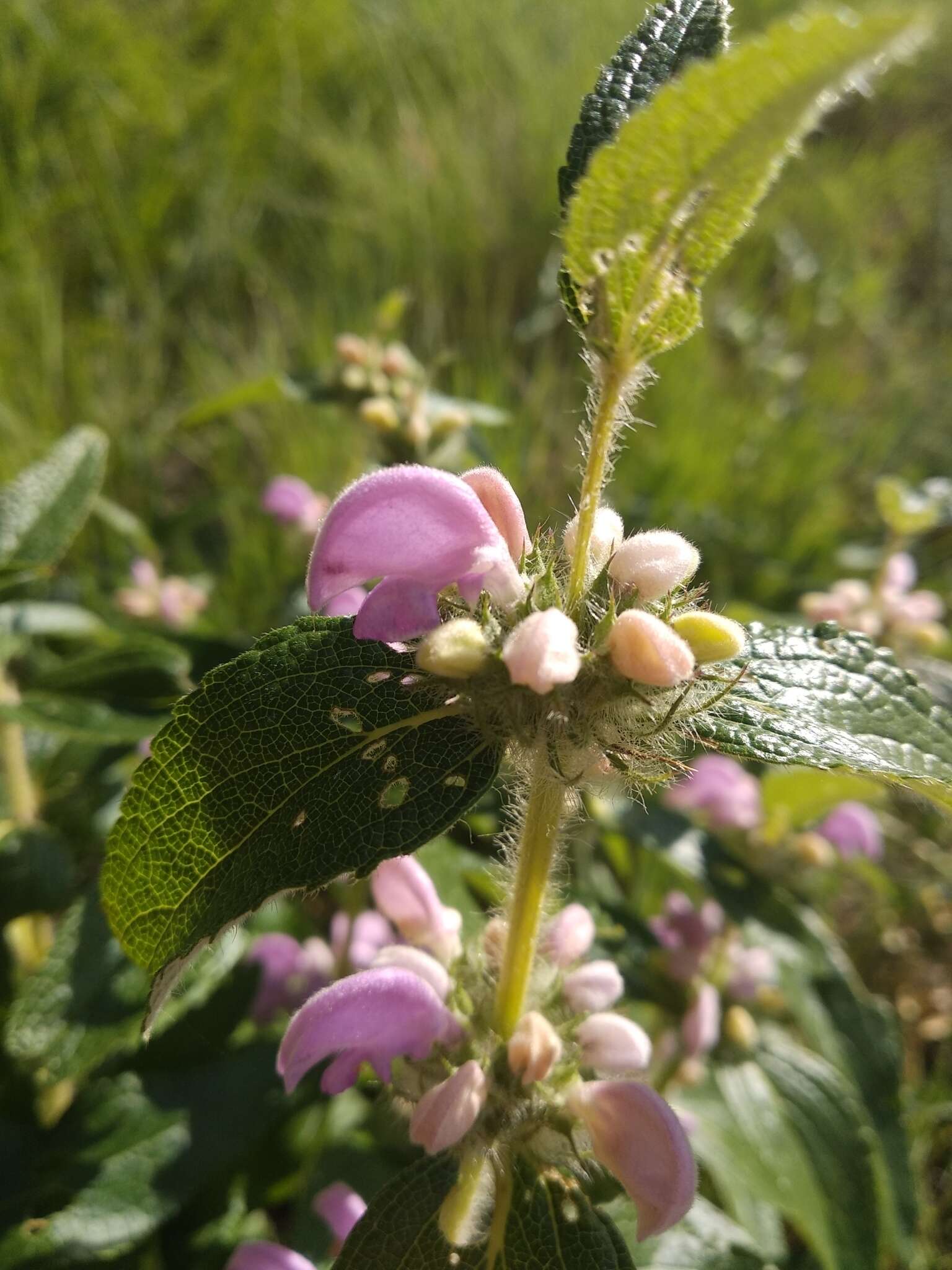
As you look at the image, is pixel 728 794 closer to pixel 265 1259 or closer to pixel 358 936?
pixel 358 936

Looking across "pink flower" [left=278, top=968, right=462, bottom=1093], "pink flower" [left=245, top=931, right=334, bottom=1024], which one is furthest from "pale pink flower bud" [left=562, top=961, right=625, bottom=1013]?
"pink flower" [left=245, top=931, right=334, bottom=1024]

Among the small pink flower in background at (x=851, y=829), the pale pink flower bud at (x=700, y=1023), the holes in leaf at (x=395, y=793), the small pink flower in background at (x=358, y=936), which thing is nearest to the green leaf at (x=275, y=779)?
the holes in leaf at (x=395, y=793)

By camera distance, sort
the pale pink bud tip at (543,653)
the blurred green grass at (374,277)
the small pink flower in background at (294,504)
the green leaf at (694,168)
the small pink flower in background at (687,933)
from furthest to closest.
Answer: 1. the blurred green grass at (374,277)
2. the small pink flower in background at (294,504)
3. the small pink flower in background at (687,933)
4. the pale pink bud tip at (543,653)
5. the green leaf at (694,168)

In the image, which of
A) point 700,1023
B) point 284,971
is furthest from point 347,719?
point 700,1023

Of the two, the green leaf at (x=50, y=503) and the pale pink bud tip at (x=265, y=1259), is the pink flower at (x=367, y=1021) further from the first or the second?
the green leaf at (x=50, y=503)

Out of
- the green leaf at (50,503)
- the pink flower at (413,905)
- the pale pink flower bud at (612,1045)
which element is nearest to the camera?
the pale pink flower bud at (612,1045)

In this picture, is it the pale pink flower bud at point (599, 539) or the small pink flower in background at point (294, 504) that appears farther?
the small pink flower in background at point (294, 504)

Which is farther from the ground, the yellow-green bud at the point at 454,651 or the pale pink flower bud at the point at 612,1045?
the yellow-green bud at the point at 454,651
